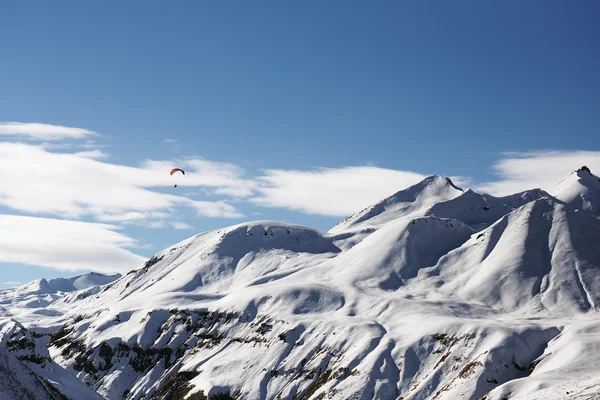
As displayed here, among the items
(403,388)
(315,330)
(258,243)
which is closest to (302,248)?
(258,243)

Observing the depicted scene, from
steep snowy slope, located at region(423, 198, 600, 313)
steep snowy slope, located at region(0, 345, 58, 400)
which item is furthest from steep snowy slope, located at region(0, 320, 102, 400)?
steep snowy slope, located at region(423, 198, 600, 313)

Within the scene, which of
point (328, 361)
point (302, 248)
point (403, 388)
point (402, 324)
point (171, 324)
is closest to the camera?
point (403, 388)

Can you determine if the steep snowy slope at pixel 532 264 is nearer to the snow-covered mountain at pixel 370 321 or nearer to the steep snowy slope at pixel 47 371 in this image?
the snow-covered mountain at pixel 370 321

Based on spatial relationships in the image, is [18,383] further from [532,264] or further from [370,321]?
[532,264]

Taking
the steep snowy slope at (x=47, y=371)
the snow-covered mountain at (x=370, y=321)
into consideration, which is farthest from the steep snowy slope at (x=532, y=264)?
the steep snowy slope at (x=47, y=371)

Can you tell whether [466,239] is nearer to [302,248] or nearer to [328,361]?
[302,248]

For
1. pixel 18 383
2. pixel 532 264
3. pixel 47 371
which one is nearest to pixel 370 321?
pixel 532 264
